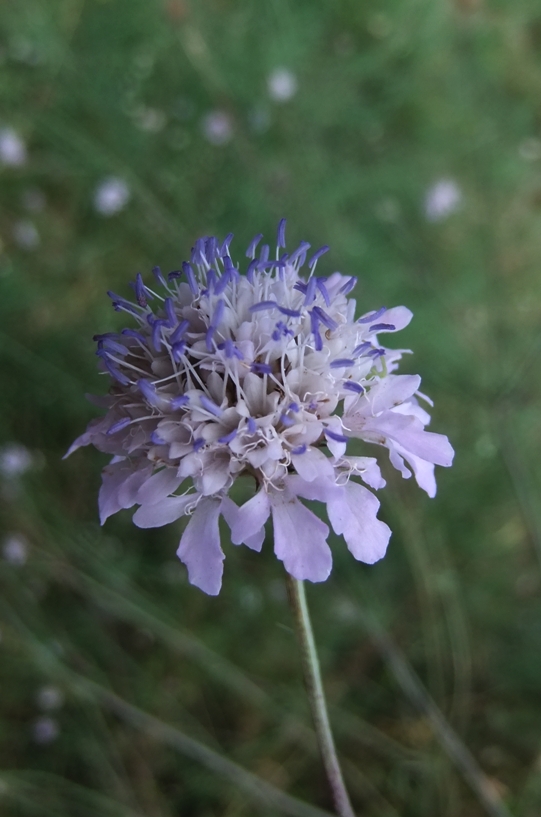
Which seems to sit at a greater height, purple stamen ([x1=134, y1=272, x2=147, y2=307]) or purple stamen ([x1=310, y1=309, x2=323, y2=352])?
purple stamen ([x1=134, y1=272, x2=147, y2=307])

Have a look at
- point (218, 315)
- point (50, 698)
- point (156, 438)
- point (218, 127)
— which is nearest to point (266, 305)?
point (218, 315)

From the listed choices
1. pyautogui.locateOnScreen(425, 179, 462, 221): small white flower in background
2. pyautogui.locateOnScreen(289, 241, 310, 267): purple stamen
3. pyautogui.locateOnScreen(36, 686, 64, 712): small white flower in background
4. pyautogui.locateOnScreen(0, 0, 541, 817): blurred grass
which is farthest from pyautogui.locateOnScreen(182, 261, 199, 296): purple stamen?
pyautogui.locateOnScreen(425, 179, 462, 221): small white flower in background

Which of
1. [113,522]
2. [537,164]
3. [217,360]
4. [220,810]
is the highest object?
[537,164]

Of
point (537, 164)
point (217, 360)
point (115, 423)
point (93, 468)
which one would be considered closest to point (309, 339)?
point (217, 360)

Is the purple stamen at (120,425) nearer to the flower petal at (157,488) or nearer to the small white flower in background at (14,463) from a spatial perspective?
the flower petal at (157,488)

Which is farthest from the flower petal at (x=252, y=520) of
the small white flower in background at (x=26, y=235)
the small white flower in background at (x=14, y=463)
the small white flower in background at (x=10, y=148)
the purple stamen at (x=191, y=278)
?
the small white flower in background at (x=10, y=148)

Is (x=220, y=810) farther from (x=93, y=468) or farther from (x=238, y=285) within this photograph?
(x=238, y=285)

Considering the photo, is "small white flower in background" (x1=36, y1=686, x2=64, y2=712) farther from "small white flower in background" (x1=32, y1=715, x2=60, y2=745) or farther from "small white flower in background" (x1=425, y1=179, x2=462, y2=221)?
"small white flower in background" (x1=425, y1=179, x2=462, y2=221)
